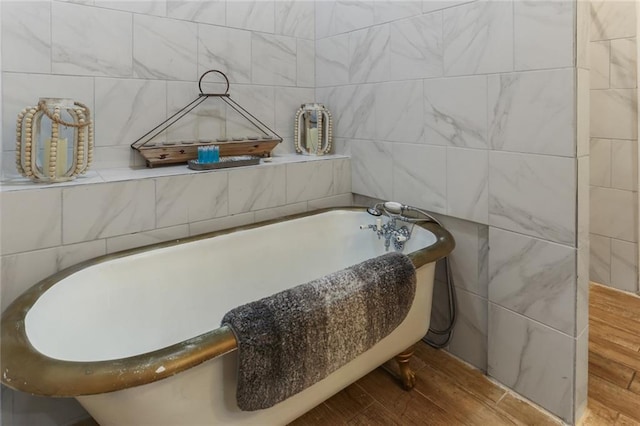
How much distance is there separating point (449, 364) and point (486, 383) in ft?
0.62

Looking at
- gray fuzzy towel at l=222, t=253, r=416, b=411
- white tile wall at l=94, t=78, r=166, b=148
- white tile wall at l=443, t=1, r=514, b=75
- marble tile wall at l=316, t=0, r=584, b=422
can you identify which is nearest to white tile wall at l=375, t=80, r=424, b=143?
marble tile wall at l=316, t=0, r=584, b=422

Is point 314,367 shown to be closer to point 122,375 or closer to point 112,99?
point 122,375

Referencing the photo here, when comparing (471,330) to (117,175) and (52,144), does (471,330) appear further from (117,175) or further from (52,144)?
(52,144)

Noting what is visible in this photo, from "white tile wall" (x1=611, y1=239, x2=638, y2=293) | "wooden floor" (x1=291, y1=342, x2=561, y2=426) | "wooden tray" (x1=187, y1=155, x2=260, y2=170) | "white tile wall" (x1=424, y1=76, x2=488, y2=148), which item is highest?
"white tile wall" (x1=424, y1=76, x2=488, y2=148)

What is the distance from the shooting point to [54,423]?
1.50 meters

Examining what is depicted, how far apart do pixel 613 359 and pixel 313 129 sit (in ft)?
6.53

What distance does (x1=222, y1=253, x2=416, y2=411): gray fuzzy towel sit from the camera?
1037 mm

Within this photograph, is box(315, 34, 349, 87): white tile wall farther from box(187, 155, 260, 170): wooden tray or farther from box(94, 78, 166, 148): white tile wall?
box(94, 78, 166, 148): white tile wall

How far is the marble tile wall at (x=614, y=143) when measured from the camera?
242cm

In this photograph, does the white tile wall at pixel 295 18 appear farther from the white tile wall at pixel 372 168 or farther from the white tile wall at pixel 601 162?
the white tile wall at pixel 601 162

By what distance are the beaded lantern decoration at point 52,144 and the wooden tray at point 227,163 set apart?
1.44 ft

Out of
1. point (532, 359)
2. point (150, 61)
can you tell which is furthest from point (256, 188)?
point (532, 359)

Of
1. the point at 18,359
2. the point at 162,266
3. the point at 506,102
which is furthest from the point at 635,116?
the point at 18,359

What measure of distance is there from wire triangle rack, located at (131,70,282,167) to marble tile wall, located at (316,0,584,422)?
63 cm
